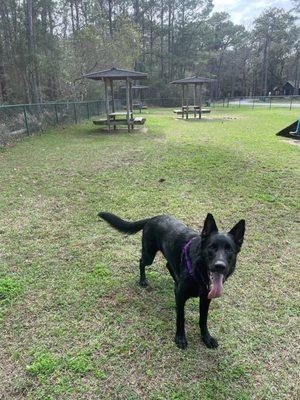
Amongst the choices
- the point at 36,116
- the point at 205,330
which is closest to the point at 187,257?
the point at 205,330

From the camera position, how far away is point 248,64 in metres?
63.9

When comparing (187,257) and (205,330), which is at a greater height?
(187,257)

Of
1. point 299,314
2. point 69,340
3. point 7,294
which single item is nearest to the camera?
point 69,340

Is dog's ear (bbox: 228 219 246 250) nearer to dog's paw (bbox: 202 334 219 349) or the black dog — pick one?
the black dog

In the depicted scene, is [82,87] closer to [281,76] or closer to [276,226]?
[276,226]

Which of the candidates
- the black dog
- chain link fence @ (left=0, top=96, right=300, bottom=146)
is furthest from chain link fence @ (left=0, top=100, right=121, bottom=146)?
the black dog

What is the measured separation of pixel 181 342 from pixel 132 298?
69cm

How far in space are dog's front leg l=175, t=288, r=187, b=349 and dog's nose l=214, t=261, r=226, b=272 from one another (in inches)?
21.5

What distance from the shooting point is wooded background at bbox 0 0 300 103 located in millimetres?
18266

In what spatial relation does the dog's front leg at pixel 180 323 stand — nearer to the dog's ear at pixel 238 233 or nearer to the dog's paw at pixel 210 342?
the dog's paw at pixel 210 342

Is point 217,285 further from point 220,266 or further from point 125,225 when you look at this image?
point 125,225

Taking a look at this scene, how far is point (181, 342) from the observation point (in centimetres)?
229

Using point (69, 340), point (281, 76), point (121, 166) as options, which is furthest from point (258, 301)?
point (281, 76)

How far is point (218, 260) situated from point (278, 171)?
5496 millimetres
